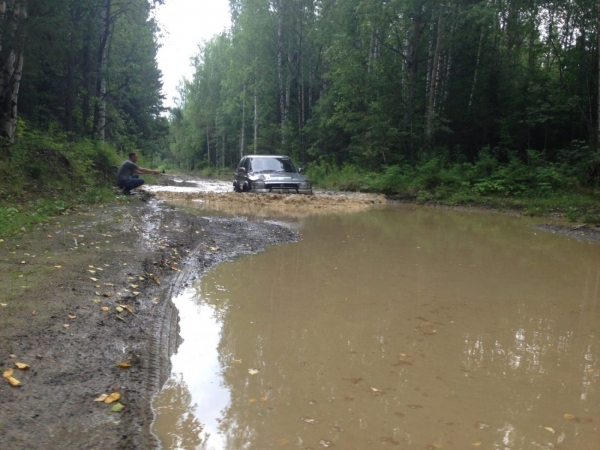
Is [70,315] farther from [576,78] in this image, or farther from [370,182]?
[576,78]

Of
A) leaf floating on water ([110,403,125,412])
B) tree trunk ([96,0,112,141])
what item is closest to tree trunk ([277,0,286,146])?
tree trunk ([96,0,112,141])

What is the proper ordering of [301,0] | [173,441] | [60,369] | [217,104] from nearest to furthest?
[173,441] → [60,369] → [301,0] → [217,104]

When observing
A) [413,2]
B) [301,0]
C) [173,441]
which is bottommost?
[173,441]

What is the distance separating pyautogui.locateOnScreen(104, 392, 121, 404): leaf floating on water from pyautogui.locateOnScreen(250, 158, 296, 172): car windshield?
15071mm

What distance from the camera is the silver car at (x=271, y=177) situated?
1723 cm

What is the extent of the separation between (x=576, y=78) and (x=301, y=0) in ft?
63.1

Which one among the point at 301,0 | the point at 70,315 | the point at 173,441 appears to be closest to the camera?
the point at 173,441

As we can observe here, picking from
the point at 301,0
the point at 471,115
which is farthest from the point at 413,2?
the point at 301,0

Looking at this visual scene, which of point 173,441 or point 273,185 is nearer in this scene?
point 173,441

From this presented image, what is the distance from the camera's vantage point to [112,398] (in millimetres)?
3035

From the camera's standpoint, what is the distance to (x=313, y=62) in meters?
35.8

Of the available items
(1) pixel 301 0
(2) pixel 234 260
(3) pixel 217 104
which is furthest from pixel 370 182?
(3) pixel 217 104

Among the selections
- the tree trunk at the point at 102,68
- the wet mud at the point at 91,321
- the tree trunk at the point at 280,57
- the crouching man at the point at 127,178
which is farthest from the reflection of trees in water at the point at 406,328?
the tree trunk at the point at 280,57

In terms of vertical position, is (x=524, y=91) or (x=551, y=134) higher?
(x=524, y=91)
